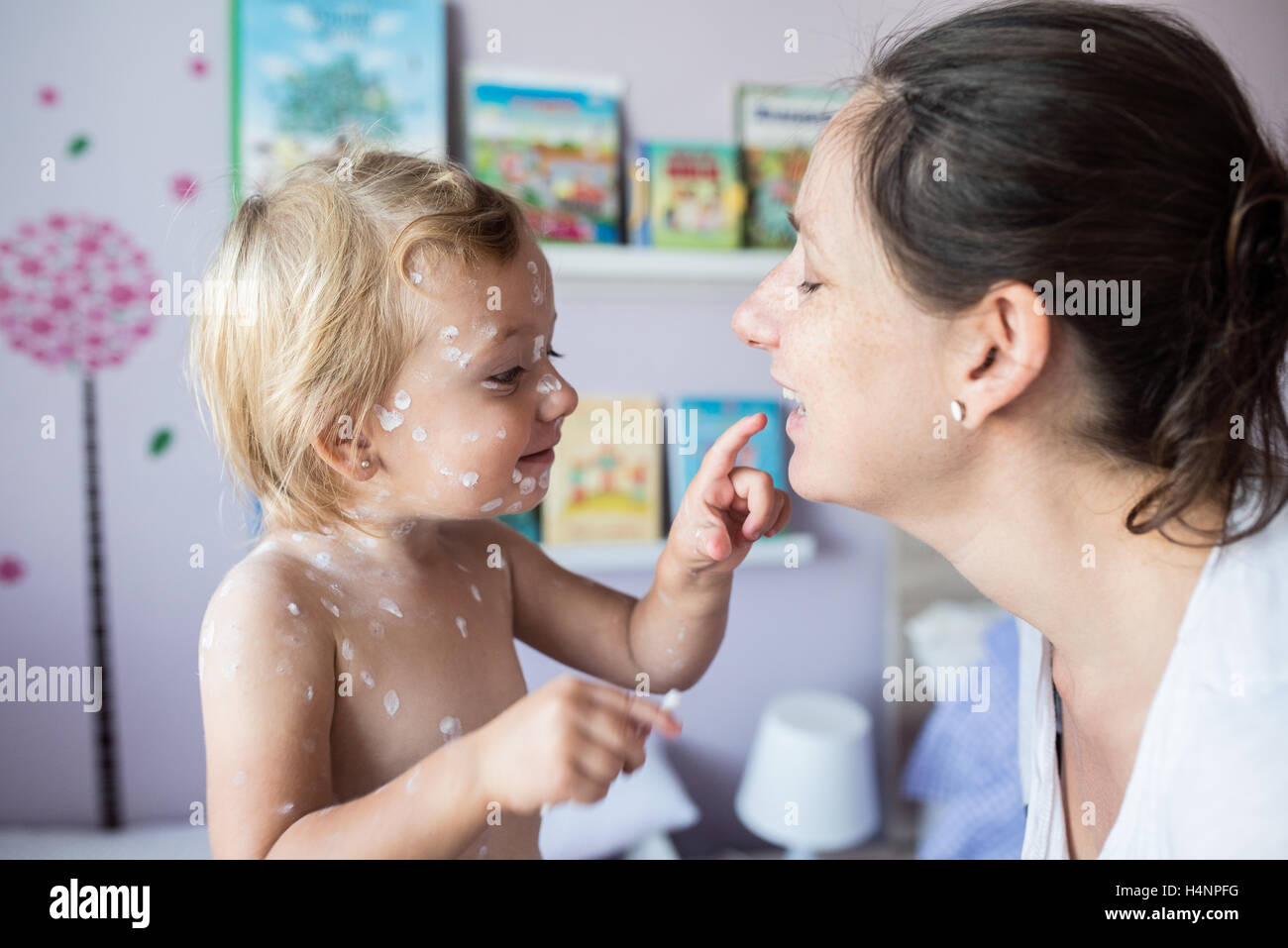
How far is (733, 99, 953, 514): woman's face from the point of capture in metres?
0.63

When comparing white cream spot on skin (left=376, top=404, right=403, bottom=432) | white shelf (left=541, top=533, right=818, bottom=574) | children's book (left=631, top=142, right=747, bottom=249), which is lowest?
white shelf (left=541, top=533, right=818, bottom=574)

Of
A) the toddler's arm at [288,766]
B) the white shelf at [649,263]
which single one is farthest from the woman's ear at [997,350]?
the white shelf at [649,263]

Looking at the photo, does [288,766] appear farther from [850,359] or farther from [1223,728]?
[1223,728]

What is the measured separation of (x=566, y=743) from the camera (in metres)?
0.48

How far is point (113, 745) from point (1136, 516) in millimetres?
1876

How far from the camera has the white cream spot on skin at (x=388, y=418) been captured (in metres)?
0.71

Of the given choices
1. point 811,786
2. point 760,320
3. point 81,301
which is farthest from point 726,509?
point 81,301

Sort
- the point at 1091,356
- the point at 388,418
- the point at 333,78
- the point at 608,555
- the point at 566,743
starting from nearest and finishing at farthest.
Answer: the point at 566,743 < the point at 1091,356 < the point at 388,418 < the point at 333,78 < the point at 608,555

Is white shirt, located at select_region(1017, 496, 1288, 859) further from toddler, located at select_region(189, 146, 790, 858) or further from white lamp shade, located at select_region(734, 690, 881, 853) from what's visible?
white lamp shade, located at select_region(734, 690, 881, 853)

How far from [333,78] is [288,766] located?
1.49 meters

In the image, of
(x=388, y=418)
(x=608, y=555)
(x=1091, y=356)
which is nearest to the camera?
(x=1091, y=356)

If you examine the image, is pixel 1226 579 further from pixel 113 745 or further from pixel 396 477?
pixel 113 745

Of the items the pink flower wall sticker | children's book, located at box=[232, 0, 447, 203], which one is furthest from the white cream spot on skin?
the pink flower wall sticker

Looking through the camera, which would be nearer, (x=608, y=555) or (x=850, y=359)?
(x=850, y=359)
